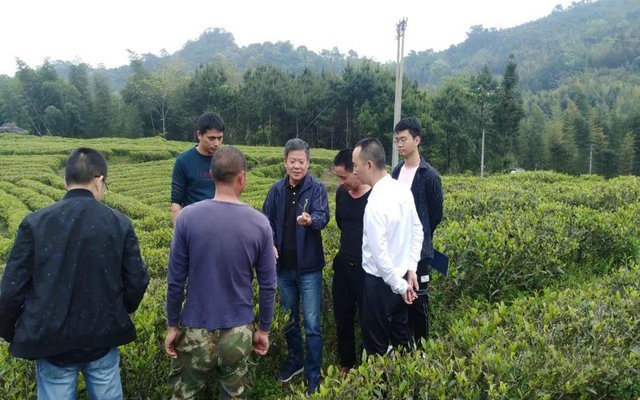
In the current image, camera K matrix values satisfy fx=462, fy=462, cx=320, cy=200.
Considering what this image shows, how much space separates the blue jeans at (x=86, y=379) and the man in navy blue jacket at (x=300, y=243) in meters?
1.41

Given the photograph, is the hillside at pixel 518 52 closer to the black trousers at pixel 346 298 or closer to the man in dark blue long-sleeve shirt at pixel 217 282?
the black trousers at pixel 346 298

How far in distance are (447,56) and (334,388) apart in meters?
146

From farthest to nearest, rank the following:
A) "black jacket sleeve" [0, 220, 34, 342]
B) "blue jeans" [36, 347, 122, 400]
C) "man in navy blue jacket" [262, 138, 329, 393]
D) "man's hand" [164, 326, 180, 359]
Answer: "man in navy blue jacket" [262, 138, 329, 393], "man's hand" [164, 326, 180, 359], "blue jeans" [36, 347, 122, 400], "black jacket sleeve" [0, 220, 34, 342]

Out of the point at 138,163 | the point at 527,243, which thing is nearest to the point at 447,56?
the point at 138,163

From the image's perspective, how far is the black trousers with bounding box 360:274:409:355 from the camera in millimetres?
3160

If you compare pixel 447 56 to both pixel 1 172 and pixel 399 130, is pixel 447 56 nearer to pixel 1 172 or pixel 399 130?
pixel 1 172

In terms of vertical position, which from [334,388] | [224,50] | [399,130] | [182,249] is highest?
Answer: [224,50]

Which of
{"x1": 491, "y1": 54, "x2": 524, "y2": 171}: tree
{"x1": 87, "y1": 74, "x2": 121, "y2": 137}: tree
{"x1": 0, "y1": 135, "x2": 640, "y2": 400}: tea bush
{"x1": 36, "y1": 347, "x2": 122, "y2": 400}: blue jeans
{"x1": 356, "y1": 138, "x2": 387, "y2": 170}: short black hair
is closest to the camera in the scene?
{"x1": 36, "y1": 347, "x2": 122, "y2": 400}: blue jeans

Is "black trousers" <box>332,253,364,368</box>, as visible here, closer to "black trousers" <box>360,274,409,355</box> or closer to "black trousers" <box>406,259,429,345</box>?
"black trousers" <box>360,274,409,355</box>

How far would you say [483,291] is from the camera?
4.56m

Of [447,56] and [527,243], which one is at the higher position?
[447,56]

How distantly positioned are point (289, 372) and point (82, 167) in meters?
2.28

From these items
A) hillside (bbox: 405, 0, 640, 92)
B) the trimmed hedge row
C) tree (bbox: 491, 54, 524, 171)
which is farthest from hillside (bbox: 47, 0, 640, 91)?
the trimmed hedge row

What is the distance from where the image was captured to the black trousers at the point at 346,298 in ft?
11.7
